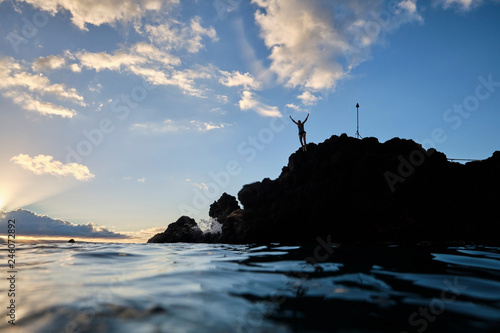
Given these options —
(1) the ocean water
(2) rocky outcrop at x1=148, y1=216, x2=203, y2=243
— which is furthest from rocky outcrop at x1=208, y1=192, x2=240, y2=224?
(1) the ocean water

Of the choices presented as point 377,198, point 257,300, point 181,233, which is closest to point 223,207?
point 181,233

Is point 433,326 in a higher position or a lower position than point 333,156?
lower

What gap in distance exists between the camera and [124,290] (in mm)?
4477

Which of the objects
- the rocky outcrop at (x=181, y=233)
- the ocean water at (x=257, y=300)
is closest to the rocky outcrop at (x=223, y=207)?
the rocky outcrop at (x=181, y=233)

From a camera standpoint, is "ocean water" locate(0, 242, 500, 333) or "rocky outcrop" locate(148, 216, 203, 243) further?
"rocky outcrop" locate(148, 216, 203, 243)

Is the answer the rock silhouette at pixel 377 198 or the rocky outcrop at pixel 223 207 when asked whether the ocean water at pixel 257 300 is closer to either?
the rock silhouette at pixel 377 198

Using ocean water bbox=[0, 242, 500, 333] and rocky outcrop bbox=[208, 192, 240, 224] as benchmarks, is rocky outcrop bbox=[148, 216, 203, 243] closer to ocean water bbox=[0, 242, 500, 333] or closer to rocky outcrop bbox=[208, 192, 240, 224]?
rocky outcrop bbox=[208, 192, 240, 224]

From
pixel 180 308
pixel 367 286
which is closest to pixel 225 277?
pixel 180 308

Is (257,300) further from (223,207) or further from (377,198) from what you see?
(223,207)

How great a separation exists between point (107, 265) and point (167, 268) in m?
1.86

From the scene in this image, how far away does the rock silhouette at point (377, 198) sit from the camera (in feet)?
59.1

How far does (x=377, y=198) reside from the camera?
62.2 ft

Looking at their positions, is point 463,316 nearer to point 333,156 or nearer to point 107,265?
point 107,265

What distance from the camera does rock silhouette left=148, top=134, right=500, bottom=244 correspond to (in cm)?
1802
